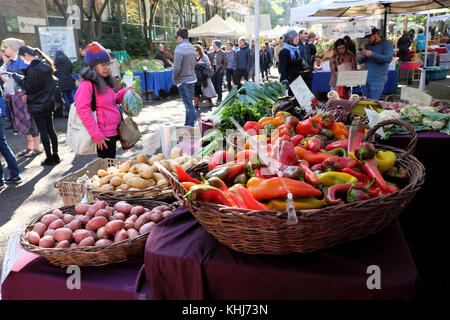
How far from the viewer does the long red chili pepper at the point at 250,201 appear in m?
1.26

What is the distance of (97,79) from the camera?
11.2 ft

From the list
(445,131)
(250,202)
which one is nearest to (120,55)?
(445,131)

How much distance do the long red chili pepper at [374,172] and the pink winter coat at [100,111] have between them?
2.74 m

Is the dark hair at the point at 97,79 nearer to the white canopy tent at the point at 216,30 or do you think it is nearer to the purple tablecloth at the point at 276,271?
the purple tablecloth at the point at 276,271

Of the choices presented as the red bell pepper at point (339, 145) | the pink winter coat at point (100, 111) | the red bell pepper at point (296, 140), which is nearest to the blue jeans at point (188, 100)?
the pink winter coat at point (100, 111)

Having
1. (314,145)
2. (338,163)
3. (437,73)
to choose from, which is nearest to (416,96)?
(314,145)

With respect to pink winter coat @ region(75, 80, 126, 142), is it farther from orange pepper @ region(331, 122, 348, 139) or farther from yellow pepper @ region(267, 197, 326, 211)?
yellow pepper @ region(267, 197, 326, 211)

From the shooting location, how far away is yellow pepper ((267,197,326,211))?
1.29 m

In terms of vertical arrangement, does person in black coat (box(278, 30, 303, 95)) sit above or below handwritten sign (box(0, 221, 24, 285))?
above

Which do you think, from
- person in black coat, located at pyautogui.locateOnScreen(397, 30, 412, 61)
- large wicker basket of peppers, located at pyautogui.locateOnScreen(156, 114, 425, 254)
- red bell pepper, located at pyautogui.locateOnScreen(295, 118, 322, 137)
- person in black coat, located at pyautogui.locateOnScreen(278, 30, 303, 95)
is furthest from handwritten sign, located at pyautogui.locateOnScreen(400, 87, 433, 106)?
person in black coat, located at pyautogui.locateOnScreen(397, 30, 412, 61)

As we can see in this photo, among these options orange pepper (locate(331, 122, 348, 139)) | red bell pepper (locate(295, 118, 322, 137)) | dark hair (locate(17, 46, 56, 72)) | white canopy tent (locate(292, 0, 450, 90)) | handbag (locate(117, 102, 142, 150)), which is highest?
white canopy tent (locate(292, 0, 450, 90))

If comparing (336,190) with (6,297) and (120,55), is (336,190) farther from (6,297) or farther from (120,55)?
(120,55)
